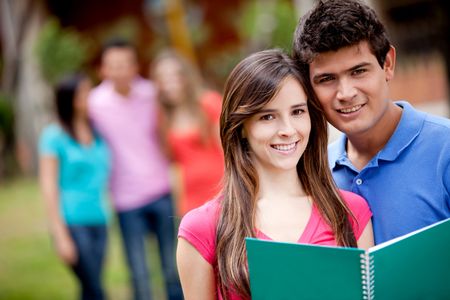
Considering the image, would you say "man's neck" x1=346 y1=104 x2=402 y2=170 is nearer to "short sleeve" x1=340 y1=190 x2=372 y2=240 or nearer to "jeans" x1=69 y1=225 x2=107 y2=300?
"short sleeve" x1=340 y1=190 x2=372 y2=240

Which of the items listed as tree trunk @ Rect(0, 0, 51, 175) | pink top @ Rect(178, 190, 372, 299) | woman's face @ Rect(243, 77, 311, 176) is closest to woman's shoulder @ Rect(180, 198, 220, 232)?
pink top @ Rect(178, 190, 372, 299)

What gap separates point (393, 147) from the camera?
2236 mm

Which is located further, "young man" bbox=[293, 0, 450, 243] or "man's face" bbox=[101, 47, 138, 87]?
"man's face" bbox=[101, 47, 138, 87]

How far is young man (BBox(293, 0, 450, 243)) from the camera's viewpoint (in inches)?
83.7

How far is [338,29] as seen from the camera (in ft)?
6.92

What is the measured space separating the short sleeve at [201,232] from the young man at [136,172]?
2732mm

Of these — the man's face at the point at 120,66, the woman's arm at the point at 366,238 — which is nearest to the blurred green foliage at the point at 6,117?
the man's face at the point at 120,66

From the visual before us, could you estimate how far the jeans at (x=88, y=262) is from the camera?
453 cm

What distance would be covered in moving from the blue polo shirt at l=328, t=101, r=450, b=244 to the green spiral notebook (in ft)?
0.65

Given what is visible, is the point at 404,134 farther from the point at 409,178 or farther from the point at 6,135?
the point at 6,135

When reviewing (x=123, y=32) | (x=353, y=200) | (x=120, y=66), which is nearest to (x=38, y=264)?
(x=120, y=66)

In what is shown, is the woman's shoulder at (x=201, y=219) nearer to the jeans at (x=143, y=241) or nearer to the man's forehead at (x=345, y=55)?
the man's forehead at (x=345, y=55)

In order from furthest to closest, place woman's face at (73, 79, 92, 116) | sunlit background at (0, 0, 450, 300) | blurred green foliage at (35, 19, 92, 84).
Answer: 1. blurred green foliage at (35, 19, 92, 84)
2. sunlit background at (0, 0, 450, 300)
3. woman's face at (73, 79, 92, 116)

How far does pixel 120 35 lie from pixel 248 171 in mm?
9036
